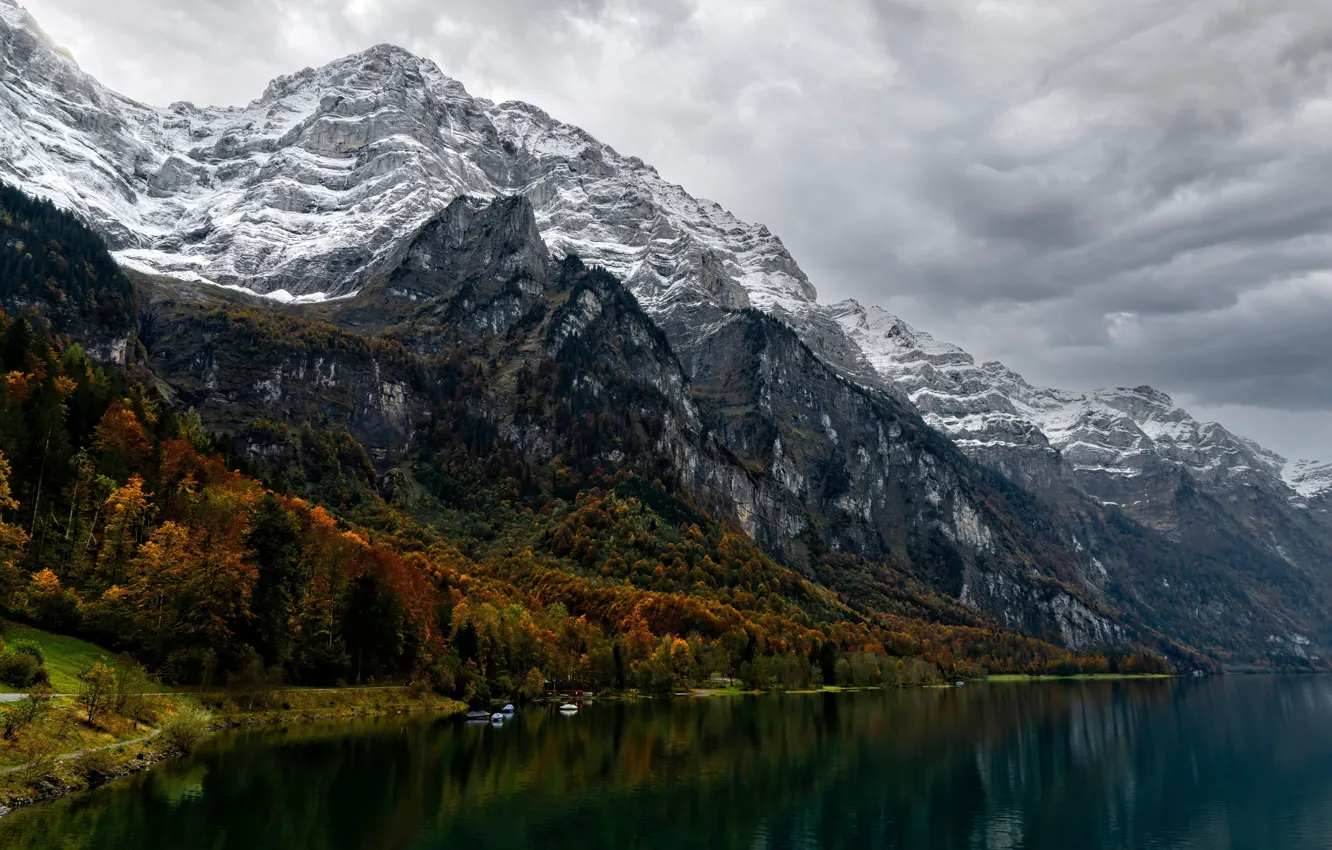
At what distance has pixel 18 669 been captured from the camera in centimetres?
5872

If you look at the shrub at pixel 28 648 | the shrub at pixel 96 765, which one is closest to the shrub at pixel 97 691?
the shrub at pixel 28 648

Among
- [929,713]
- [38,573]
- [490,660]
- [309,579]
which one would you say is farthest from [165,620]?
[929,713]

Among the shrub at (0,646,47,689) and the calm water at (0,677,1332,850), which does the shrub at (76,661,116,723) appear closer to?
the shrub at (0,646,47,689)

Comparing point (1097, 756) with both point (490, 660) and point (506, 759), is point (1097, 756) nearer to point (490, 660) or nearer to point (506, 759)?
point (506, 759)

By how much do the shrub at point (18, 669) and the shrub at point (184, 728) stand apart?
9.35m

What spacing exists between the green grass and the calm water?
10547 millimetres

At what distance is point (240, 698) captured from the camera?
8656 cm

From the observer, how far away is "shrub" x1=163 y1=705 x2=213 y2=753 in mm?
65500

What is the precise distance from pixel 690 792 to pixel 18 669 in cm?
4617

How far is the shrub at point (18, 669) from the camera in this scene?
190 ft

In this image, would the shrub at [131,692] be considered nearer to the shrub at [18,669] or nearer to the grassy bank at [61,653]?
the grassy bank at [61,653]

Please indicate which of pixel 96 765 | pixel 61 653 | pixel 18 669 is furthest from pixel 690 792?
pixel 61 653

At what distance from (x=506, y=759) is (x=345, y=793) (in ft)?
63.5

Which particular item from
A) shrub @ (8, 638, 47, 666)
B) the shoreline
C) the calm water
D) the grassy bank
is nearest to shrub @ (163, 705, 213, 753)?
the shoreline
